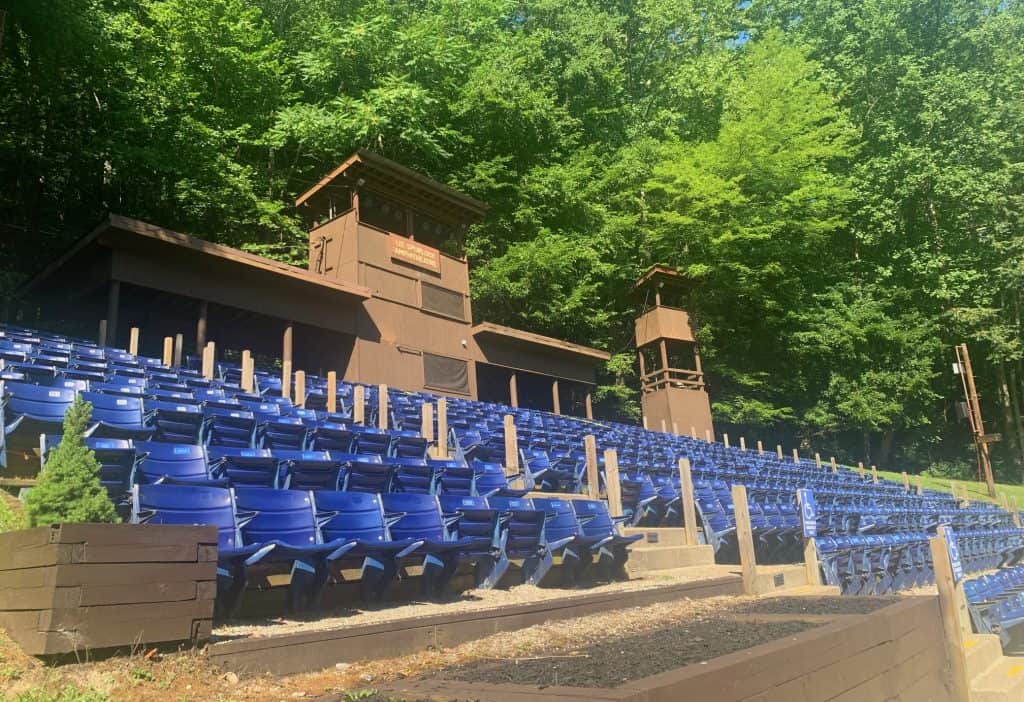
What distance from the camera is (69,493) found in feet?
11.4

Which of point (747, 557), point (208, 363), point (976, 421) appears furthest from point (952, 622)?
point (976, 421)

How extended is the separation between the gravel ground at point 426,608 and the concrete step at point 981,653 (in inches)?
85.0

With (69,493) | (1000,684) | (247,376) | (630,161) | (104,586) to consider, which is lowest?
(1000,684)

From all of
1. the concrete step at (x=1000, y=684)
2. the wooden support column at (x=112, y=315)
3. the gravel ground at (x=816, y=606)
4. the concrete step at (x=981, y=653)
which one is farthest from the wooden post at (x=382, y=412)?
the concrete step at (x=1000, y=684)

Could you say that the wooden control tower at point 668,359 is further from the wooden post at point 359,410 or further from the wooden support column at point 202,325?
the wooden support column at point 202,325

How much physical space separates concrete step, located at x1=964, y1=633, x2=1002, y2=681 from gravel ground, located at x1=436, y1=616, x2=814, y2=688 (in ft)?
8.15

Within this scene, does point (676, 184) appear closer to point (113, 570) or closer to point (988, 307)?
point (988, 307)

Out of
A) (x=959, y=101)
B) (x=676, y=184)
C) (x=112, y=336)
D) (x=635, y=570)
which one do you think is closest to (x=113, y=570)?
(x=635, y=570)

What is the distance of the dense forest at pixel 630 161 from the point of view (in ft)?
74.4

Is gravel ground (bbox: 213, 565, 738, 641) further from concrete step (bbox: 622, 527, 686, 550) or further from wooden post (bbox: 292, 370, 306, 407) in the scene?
wooden post (bbox: 292, 370, 306, 407)

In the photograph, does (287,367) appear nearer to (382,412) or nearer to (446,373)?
(382,412)

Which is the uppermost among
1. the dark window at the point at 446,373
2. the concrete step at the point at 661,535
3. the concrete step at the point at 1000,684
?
the dark window at the point at 446,373

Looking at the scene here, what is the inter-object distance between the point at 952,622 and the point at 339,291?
1375 cm

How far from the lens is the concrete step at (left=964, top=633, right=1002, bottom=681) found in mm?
5984
